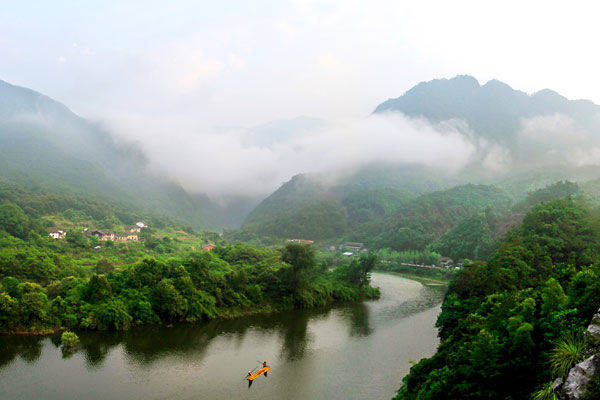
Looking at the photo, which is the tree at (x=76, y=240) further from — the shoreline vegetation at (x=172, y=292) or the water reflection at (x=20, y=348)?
the water reflection at (x=20, y=348)

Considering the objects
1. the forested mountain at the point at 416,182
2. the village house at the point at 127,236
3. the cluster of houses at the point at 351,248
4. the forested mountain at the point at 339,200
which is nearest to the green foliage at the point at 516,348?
the village house at the point at 127,236

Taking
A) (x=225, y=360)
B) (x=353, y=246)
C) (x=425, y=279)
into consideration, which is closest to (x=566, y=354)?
(x=225, y=360)


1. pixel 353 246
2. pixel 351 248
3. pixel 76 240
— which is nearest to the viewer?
pixel 76 240

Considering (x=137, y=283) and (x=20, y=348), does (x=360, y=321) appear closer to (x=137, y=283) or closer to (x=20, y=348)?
(x=137, y=283)

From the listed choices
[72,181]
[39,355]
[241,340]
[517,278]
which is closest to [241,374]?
[241,340]

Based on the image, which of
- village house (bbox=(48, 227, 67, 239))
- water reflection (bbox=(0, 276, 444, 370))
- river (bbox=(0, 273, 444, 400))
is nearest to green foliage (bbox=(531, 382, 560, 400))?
river (bbox=(0, 273, 444, 400))

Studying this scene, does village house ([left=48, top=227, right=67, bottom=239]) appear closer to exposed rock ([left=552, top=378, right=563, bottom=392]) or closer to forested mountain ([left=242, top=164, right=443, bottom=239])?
exposed rock ([left=552, top=378, right=563, bottom=392])
